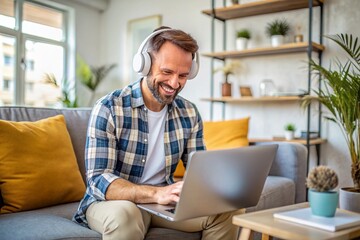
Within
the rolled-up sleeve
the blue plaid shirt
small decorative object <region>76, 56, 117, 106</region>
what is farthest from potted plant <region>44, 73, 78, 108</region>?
the rolled-up sleeve

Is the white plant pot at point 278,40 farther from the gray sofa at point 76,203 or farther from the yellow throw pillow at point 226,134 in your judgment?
the gray sofa at point 76,203

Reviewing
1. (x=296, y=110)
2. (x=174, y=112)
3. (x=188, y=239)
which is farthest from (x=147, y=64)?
(x=296, y=110)

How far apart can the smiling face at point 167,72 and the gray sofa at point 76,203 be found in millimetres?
521

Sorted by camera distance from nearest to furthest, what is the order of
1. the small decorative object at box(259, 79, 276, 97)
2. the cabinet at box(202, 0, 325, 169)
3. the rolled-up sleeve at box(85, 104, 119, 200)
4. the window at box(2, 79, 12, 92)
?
the rolled-up sleeve at box(85, 104, 119, 200) → the cabinet at box(202, 0, 325, 169) → the small decorative object at box(259, 79, 276, 97) → the window at box(2, 79, 12, 92)

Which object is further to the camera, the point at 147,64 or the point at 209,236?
the point at 147,64

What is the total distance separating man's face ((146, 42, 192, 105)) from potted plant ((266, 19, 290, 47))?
2.05m

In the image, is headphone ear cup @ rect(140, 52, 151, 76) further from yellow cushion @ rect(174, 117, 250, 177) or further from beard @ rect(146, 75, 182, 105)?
yellow cushion @ rect(174, 117, 250, 177)

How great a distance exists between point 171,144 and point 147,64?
0.34m

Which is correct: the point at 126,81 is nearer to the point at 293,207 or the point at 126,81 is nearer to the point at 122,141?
the point at 122,141

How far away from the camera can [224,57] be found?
3.86m

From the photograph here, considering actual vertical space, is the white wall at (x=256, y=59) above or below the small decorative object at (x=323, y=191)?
above

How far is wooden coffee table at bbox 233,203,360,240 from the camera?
3.35ft

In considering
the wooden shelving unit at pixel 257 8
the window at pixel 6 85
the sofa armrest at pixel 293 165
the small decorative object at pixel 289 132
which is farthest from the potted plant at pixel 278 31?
the window at pixel 6 85

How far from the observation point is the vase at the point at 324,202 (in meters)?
1.13
